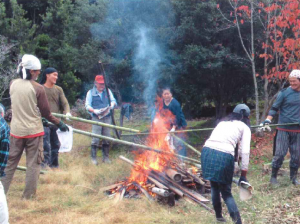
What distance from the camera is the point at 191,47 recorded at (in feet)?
29.3

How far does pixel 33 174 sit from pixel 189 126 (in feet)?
23.5

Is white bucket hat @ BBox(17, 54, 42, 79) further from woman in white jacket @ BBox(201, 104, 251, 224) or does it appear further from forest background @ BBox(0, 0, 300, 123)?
forest background @ BBox(0, 0, 300, 123)

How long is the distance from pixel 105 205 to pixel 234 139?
7.12 feet

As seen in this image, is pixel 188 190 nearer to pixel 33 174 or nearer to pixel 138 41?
pixel 33 174

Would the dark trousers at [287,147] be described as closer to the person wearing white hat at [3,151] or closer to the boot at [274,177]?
the boot at [274,177]

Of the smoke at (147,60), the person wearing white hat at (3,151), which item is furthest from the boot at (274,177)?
the person wearing white hat at (3,151)

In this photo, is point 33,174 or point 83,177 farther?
point 83,177

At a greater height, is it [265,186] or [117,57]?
[117,57]

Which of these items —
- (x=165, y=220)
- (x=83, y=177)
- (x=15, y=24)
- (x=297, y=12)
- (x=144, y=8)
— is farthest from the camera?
(x=15, y=24)

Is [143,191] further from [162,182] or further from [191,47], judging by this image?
[191,47]

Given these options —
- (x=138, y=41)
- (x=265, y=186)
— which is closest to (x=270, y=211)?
(x=265, y=186)

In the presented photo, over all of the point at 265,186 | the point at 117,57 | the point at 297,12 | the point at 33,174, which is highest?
the point at 297,12

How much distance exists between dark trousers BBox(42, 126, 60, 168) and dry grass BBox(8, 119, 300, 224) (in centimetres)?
50

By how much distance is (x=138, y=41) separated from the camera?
32.0 ft
